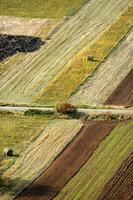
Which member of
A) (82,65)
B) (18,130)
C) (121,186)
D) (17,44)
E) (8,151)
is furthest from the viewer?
(17,44)

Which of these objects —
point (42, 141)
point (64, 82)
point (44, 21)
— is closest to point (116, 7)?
point (44, 21)

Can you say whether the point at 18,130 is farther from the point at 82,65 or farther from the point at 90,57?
the point at 90,57

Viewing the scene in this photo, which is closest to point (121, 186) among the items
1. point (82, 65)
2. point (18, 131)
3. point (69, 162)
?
point (69, 162)

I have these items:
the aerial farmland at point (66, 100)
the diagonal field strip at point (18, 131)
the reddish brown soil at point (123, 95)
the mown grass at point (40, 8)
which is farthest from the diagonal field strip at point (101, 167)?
the mown grass at point (40, 8)

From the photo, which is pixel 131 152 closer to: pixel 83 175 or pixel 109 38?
pixel 83 175

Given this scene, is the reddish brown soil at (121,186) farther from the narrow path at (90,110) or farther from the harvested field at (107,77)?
the harvested field at (107,77)

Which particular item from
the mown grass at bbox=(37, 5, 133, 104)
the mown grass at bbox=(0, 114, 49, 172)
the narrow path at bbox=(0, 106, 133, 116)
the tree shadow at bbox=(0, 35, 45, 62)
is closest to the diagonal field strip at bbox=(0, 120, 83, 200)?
the mown grass at bbox=(0, 114, 49, 172)
